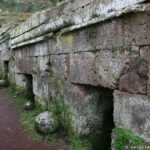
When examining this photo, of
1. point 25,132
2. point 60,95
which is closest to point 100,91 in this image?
point 60,95

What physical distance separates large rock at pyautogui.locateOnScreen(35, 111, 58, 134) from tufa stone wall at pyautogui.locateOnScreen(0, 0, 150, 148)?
407 mm

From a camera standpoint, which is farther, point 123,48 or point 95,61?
point 95,61

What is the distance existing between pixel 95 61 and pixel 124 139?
118 cm

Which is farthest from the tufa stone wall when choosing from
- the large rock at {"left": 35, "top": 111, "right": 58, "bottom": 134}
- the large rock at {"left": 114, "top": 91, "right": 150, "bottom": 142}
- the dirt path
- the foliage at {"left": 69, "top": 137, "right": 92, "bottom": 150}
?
the dirt path

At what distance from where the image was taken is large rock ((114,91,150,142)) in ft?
10.2

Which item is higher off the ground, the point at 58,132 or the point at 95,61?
the point at 95,61

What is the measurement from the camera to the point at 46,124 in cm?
511

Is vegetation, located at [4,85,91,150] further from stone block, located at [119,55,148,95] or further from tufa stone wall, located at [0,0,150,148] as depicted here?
stone block, located at [119,55,148,95]

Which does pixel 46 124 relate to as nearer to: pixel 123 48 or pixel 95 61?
pixel 95 61

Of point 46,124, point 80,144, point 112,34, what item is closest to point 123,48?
point 112,34

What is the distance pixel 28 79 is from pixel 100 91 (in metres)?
Answer: 4.18

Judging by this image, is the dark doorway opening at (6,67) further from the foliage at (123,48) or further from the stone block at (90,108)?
the foliage at (123,48)

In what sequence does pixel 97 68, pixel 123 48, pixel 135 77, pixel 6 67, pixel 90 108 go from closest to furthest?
1. pixel 135 77
2. pixel 123 48
3. pixel 97 68
4. pixel 90 108
5. pixel 6 67

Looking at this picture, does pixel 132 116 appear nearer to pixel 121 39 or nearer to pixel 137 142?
pixel 137 142
